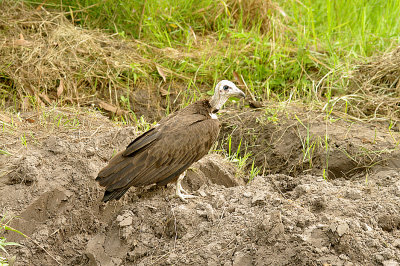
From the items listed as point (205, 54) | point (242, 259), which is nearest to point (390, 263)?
point (242, 259)

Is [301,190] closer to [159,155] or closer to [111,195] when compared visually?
[159,155]

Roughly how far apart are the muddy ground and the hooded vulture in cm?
20

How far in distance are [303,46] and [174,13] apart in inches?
69.9

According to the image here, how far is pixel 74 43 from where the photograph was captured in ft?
21.7

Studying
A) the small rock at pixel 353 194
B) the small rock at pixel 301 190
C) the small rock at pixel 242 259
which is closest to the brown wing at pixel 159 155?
the small rock at pixel 301 190

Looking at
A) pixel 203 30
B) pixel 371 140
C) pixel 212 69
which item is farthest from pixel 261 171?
pixel 203 30

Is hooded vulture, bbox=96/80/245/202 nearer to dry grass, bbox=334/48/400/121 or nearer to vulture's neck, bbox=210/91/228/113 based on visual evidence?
vulture's neck, bbox=210/91/228/113

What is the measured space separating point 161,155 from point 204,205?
1.71 feet

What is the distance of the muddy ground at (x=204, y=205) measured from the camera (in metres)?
3.39

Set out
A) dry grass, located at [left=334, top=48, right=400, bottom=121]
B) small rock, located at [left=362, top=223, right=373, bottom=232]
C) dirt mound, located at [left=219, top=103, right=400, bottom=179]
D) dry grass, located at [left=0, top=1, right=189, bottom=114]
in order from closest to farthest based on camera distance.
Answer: small rock, located at [left=362, top=223, right=373, bottom=232] → dirt mound, located at [left=219, top=103, right=400, bottom=179] → dry grass, located at [left=334, top=48, right=400, bottom=121] → dry grass, located at [left=0, top=1, right=189, bottom=114]

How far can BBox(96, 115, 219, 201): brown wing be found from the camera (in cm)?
395

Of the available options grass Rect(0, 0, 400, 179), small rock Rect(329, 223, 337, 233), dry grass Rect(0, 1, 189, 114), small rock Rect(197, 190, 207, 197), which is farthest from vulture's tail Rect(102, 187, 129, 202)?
dry grass Rect(0, 1, 189, 114)

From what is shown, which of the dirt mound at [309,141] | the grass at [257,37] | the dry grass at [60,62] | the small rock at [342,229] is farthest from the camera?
the grass at [257,37]

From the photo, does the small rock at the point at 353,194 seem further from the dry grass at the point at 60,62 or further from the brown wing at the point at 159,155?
the dry grass at the point at 60,62
